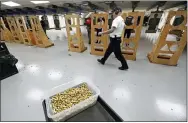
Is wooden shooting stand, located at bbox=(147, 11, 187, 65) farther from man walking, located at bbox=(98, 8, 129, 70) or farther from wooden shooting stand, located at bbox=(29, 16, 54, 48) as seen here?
wooden shooting stand, located at bbox=(29, 16, 54, 48)

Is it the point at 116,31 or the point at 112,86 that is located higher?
the point at 116,31

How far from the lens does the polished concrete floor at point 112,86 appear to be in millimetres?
1577

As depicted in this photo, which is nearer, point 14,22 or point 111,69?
point 111,69

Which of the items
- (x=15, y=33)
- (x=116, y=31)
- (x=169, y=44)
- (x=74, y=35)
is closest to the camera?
(x=116, y=31)

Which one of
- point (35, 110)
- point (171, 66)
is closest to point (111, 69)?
point (171, 66)

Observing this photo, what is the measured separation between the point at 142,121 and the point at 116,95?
1.82ft

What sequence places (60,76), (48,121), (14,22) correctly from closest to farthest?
(48,121)
(60,76)
(14,22)

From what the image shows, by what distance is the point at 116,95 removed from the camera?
1874mm

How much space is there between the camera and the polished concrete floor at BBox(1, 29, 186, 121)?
1.58 m

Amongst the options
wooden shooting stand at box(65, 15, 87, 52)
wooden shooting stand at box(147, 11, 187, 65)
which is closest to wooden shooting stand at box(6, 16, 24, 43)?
wooden shooting stand at box(65, 15, 87, 52)

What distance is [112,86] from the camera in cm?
211

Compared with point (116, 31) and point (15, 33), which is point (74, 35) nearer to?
point (116, 31)

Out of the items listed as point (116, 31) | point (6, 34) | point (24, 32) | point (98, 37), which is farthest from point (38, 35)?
point (116, 31)

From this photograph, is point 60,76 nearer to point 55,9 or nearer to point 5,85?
point 5,85
